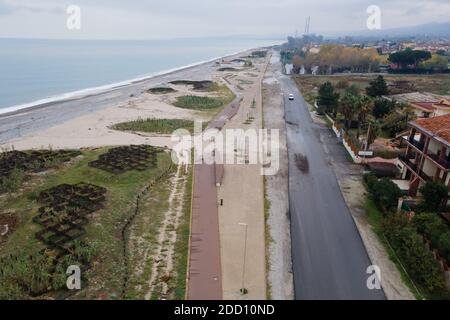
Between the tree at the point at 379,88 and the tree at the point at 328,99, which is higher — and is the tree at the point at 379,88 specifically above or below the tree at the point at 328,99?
above

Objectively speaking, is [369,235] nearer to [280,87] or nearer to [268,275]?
[268,275]

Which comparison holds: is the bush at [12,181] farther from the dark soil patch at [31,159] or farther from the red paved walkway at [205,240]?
the red paved walkway at [205,240]

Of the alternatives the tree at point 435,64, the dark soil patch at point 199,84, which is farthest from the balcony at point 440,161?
the tree at point 435,64

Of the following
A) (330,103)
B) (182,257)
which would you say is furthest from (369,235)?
(330,103)

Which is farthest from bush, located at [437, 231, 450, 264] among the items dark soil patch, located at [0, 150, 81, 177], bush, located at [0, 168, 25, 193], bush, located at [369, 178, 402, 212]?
dark soil patch, located at [0, 150, 81, 177]

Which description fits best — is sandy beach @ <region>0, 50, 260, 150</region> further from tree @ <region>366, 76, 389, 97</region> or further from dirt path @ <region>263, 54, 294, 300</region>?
tree @ <region>366, 76, 389, 97</region>

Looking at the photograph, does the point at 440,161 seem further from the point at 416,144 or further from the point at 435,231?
the point at 435,231
